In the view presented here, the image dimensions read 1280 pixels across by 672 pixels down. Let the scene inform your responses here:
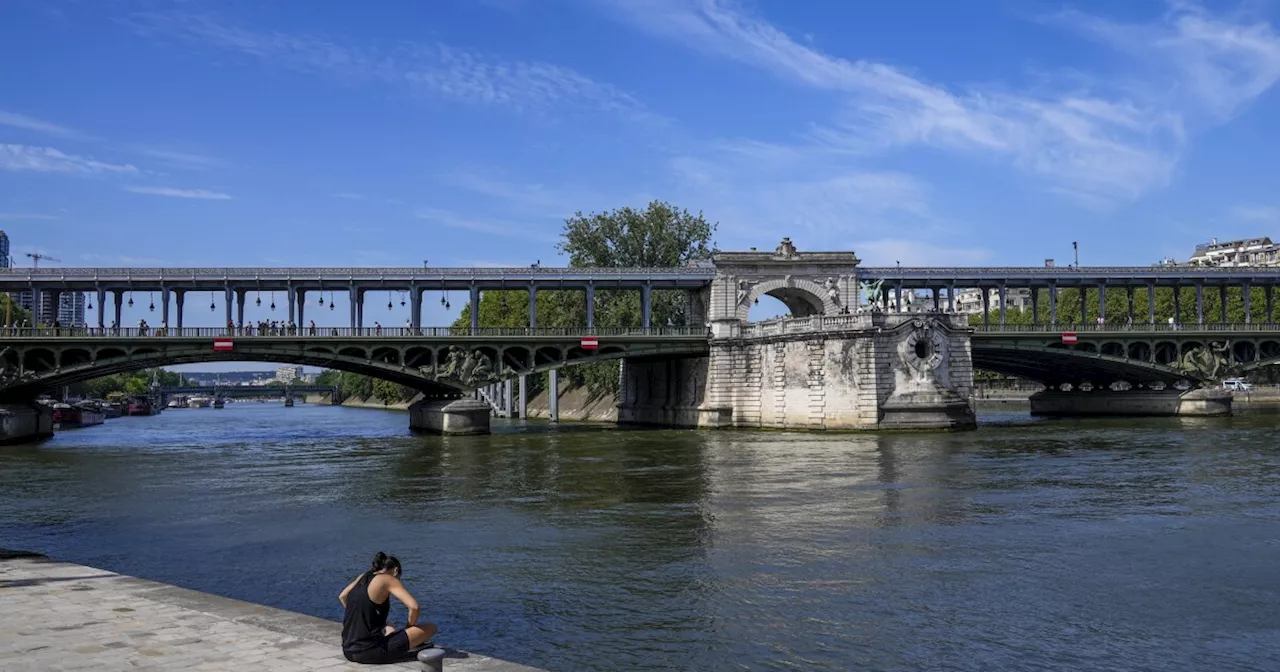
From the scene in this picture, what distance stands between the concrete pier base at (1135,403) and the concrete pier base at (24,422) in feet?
257

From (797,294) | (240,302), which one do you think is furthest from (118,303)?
(797,294)

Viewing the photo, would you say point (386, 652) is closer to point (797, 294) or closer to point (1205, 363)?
point (797, 294)

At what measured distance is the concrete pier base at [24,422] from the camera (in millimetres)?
66875

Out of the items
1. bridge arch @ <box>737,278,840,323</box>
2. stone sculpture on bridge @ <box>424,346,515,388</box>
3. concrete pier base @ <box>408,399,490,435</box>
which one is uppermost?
bridge arch @ <box>737,278,840,323</box>

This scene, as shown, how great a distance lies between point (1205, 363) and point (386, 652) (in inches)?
3213

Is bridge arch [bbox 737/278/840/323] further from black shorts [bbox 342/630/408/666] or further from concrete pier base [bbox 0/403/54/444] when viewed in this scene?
black shorts [bbox 342/630/408/666]

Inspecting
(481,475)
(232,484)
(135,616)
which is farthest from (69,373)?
(135,616)

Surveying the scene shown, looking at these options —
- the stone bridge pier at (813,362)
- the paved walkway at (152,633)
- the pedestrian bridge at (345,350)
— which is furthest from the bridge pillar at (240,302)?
the paved walkway at (152,633)

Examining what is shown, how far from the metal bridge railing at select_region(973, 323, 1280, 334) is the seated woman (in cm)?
6875

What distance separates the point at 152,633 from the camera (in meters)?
13.3

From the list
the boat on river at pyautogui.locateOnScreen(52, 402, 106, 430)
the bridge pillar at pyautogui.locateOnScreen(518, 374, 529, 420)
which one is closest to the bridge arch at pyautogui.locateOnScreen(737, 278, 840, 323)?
the bridge pillar at pyautogui.locateOnScreen(518, 374, 529, 420)

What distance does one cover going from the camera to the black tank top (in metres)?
12.0

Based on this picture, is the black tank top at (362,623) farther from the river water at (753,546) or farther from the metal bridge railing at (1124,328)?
the metal bridge railing at (1124,328)

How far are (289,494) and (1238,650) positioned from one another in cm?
2942
